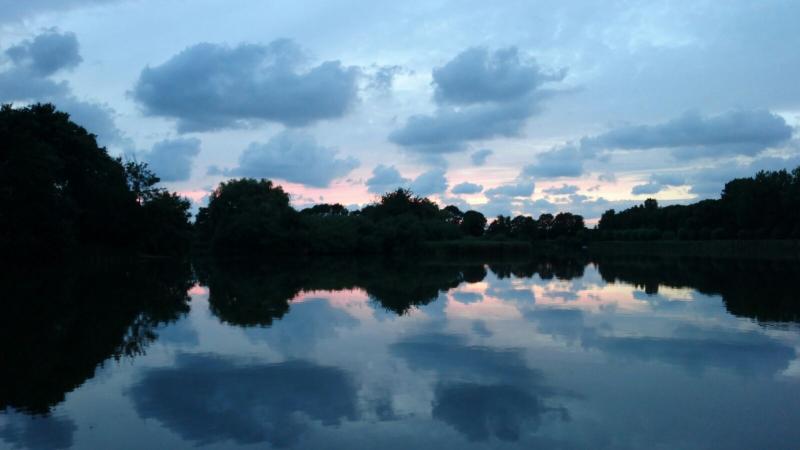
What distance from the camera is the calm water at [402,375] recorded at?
7.07 m

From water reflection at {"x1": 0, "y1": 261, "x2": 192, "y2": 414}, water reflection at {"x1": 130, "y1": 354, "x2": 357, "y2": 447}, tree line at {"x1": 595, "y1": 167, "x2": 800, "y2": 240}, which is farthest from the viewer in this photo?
tree line at {"x1": 595, "y1": 167, "x2": 800, "y2": 240}

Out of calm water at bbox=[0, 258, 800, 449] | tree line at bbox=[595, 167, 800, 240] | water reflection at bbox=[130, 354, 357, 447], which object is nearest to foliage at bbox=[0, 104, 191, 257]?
calm water at bbox=[0, 258, 800, 449]

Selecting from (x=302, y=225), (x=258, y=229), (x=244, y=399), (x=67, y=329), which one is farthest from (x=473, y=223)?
(x=244, y=399)

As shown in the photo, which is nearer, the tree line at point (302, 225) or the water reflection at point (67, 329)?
the water reflection at point (67, 329)

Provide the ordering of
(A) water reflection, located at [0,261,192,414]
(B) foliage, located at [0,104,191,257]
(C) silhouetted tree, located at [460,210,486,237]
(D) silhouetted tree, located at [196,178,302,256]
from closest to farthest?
(A) water reflection, located at [0,261,192,414], (B) foliage, located at [0,104,191,257], (D) silhouetted tree, located at [196,178,302,256], (C) silhouetted tree, located at [460,210,486,237]

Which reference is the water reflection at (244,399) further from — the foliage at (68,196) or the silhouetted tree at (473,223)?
the silhouetted tree at (473,223)

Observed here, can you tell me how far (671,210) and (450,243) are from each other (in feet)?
212

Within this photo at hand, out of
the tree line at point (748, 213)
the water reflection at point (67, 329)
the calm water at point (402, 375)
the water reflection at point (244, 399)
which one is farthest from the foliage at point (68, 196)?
the tree line at point (748, 213)

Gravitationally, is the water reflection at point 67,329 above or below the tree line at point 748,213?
below

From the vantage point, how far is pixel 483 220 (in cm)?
13750

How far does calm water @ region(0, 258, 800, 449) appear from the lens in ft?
23.2

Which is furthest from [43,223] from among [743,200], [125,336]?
[743,200]

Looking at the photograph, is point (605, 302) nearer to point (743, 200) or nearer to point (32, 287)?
point (32, 287)

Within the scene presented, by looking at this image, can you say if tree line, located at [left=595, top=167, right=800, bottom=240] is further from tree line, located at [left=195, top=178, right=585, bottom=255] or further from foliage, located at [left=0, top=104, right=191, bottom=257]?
foliage, located at [left=0, top=104, right=191, bottom=257]
